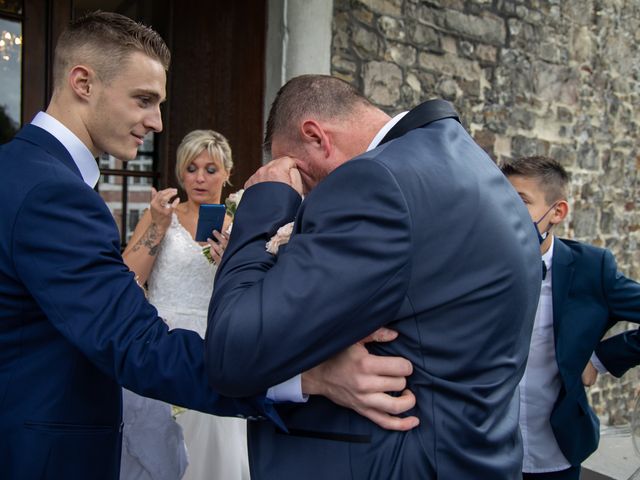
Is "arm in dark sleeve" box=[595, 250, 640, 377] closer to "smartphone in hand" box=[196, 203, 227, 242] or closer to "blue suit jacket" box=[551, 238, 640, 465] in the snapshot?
"blue suit jacket" box=[551, 238, 640, 465]

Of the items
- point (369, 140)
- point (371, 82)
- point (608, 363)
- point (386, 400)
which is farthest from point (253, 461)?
point (371, 82)

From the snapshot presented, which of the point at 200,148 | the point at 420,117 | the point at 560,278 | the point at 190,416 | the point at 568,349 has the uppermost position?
the point at 420,117

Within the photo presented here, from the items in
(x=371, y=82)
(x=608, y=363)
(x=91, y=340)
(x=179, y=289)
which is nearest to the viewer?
(x=91, y=340)

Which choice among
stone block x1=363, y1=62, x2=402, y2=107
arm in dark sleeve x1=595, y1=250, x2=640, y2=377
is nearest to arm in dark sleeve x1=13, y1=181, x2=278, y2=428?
arm in dark sleeve x1=595, y1=250, x2=640, y2=377

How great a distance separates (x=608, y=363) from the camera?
2.92 meters

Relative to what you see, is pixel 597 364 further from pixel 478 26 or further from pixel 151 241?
pixel 478 26

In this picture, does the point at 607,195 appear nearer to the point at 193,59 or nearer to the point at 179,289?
the point at 193,59

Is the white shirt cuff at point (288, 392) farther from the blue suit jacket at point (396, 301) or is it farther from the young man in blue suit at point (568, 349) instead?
the young man in blue suit at point (568, 349)

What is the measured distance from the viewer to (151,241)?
11.8ft

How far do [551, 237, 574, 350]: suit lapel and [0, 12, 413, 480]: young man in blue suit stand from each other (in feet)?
5.37

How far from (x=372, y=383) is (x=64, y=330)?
27.3 inches

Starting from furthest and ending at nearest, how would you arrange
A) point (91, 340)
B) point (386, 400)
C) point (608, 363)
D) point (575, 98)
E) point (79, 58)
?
point (575, 98), point (608, 363), point (79, 58), point (91, 340), point (386, 400)

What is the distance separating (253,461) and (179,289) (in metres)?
2.29

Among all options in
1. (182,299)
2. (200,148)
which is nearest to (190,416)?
(182,299)
